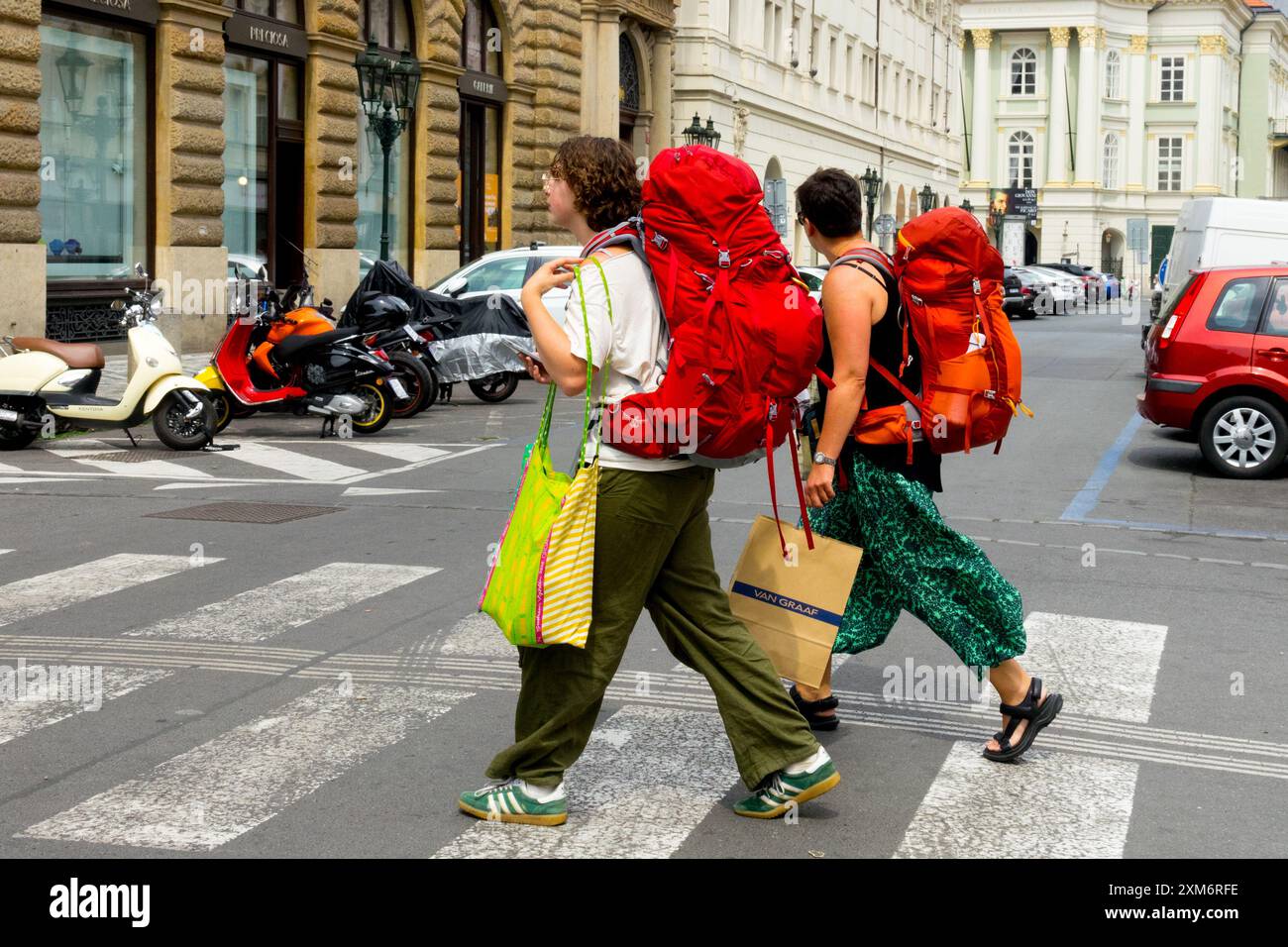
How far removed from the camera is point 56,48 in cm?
2152

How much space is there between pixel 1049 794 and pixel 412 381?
42.6 feet

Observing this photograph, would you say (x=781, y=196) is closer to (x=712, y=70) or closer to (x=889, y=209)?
(x=712, y=70)

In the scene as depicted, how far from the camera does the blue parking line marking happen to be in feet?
37.9

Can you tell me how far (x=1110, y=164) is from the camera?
10200cm

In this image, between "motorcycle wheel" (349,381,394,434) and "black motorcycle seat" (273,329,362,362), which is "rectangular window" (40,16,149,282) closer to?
"black motorcycle seat" (273,329,362,362)

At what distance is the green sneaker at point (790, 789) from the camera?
16.0 feet

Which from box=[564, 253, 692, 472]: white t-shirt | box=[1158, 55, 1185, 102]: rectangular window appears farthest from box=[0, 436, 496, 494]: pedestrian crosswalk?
box=[1158, 55, 1185, 102]: rectangular window

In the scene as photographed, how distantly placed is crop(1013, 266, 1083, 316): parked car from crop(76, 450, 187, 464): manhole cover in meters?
41.9

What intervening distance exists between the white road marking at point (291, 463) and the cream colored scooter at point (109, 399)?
0.42 meters

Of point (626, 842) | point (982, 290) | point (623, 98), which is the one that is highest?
point (623, 98)

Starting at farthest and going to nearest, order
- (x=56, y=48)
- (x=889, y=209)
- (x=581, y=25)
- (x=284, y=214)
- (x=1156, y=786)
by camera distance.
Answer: (x=889, y=209) < (x=581, y=25) < (x=284, y=214) < (x=56, y=48) < (x=1156, y=786)

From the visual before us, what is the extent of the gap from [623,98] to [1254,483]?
28.0 metres

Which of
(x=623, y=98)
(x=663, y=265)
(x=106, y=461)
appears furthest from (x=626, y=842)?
(x=623, y=98)

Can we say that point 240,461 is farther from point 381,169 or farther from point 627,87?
point 627,87
